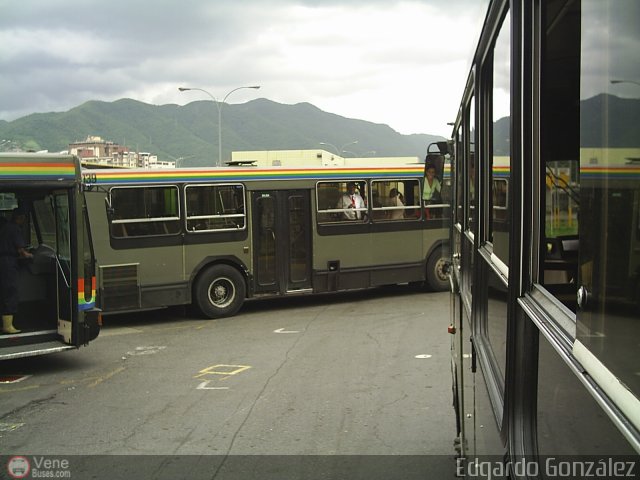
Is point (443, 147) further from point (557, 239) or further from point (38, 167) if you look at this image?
point (38, 167)

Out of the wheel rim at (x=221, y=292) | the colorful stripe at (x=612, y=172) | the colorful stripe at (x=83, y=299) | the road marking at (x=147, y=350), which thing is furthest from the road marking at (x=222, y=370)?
the colorful stripe at (x=612, y=172)

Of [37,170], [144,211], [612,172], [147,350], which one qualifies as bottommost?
[147,350]

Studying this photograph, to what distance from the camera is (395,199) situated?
14.0 metres

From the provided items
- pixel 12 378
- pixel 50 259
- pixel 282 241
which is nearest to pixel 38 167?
A: pixel 50 259

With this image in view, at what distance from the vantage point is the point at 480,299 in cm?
281

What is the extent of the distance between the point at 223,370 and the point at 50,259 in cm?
290

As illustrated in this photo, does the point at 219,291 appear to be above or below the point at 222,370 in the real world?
above

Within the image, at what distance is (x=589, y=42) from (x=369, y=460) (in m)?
4.32

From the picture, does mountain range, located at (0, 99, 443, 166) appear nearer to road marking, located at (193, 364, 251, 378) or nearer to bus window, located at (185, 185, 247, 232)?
bus window, located at (185, 185, 247, 232)

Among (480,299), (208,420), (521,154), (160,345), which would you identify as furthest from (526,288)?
(160,345)

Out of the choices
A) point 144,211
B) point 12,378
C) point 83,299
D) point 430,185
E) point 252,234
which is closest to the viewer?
point 430,185

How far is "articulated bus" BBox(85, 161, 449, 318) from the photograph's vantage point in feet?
38.5

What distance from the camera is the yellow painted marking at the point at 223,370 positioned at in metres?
8.09

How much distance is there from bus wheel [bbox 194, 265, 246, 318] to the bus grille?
1118mm
